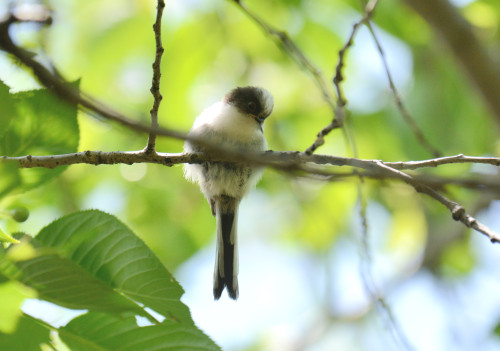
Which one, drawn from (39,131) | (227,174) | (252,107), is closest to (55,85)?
(39,131)

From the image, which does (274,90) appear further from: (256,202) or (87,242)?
(87,242)

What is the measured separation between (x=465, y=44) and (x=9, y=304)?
3.45 metres

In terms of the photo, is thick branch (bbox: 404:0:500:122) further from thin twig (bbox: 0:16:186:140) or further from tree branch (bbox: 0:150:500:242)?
thin twig (bbox: 0:16:186:140)

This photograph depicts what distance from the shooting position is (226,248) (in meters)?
3.74

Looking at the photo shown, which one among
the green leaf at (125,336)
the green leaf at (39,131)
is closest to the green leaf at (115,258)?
the green leaf at (125,336)

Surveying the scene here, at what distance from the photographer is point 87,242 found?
173 cm

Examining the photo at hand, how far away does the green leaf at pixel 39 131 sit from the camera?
2.03 m

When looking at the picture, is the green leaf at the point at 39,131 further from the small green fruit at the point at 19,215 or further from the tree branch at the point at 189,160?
the small green fruit at the point at 19,215

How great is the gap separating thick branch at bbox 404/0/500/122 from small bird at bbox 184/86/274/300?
1348 mm

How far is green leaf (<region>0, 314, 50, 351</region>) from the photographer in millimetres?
1484

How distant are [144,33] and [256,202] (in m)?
2.66

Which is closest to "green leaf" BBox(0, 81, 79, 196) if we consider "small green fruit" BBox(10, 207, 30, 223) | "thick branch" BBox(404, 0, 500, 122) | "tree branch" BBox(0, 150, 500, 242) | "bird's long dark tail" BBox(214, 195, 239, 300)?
"tree branch" BBox(0, 150, 500, 242)

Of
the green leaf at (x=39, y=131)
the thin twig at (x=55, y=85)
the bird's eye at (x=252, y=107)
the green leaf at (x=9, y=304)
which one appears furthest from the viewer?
the bird's eye at (x=252, y=107)

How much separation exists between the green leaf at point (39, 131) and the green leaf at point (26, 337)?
59 centimetres
